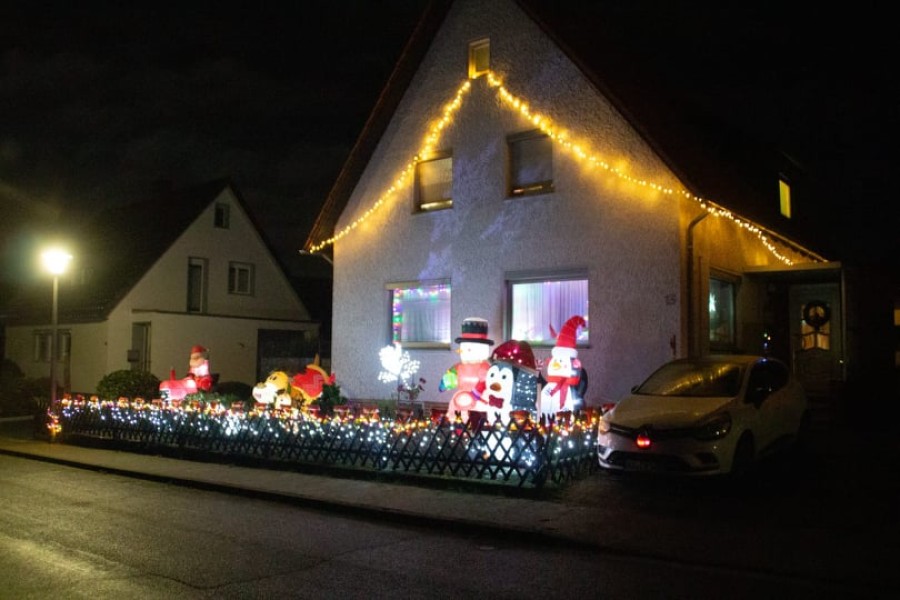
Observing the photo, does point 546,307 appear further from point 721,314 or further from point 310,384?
point 310,384

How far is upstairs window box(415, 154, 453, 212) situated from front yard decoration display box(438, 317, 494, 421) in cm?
482

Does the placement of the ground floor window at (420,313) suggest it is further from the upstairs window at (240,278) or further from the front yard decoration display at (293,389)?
the upstairs window at (240,278)

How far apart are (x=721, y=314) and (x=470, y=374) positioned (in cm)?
603

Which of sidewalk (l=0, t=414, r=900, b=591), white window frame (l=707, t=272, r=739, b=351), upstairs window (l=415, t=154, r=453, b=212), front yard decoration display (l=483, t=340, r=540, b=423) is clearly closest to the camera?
sidewalk (l=0, t=414, r=900, b=591)

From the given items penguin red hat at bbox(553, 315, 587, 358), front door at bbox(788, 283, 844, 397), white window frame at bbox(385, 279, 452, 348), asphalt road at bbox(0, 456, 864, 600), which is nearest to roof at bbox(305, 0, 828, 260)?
front door at bbox(788, 283, 844, 397)

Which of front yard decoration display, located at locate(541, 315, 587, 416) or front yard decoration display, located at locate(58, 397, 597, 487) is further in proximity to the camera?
front yard decoration display, located at locate(541, 315, 587, 416)

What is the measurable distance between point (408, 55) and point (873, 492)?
38.9 feet

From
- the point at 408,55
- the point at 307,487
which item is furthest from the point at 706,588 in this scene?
the point at 408,55

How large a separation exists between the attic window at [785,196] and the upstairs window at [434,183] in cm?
758

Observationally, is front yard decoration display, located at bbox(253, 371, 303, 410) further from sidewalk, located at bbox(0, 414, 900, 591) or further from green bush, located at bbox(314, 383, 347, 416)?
sidewalk, located at bbox(0, 414, 900, 591)

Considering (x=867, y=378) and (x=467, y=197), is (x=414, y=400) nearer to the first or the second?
(x=467, y=197)

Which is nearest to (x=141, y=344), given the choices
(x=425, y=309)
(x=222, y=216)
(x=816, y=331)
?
(x=222, y=216)

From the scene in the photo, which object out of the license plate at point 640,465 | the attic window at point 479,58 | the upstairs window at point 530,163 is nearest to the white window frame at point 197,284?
the attic window at point 479,58

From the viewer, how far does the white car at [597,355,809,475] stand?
976 centimetres
